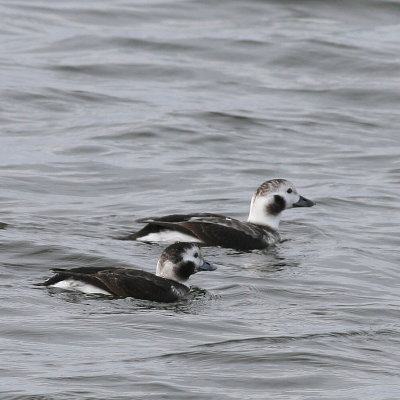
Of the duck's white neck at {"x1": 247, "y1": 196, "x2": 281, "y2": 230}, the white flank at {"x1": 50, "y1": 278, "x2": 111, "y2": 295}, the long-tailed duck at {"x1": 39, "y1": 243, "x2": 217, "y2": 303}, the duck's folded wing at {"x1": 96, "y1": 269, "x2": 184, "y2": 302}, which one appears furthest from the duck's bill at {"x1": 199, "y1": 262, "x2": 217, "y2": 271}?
the duck's white neck at {"x1": 247, "y1": 196, "x2": 281, "y2": 230}

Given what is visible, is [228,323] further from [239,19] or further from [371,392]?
[239,19]

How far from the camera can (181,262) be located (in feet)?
39.7

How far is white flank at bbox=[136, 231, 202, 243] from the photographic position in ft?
45.2

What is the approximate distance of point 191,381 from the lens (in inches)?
362

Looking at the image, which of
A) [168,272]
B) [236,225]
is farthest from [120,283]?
[236,225]

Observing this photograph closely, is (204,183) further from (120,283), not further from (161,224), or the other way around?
(120,283)

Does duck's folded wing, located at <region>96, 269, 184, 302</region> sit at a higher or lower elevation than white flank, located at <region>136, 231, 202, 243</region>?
higher

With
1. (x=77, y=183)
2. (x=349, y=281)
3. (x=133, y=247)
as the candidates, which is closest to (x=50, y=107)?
(x=77, y=183)

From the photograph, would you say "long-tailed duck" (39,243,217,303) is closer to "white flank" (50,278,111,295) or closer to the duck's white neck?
"white flank" (50,278,111,295)

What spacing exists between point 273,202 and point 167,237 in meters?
1.53

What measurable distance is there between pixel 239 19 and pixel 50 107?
25.0 feet

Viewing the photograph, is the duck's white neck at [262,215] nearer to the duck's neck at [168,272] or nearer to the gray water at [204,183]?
the gray water at [204,183]

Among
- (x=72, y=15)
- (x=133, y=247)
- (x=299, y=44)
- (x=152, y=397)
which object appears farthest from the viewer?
(x=72, y=15)

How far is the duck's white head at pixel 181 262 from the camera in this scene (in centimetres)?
1209
